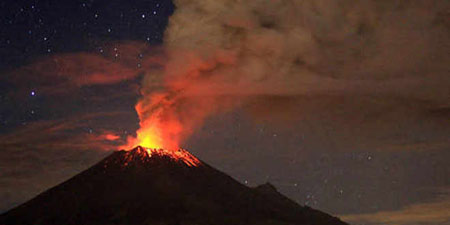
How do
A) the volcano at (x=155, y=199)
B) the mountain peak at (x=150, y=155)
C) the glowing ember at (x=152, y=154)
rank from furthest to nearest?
the glowing ember at (x=152, y=154)
the mountain peak at (x=150, y=155)
the volcano at (x=155, y=199)

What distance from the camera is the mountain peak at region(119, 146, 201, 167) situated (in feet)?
481

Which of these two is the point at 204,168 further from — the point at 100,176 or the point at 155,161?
the point at 100,176

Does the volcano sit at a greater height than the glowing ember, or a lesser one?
lesser

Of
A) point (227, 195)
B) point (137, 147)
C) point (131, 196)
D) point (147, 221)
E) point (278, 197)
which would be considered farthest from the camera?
point (278, 197)

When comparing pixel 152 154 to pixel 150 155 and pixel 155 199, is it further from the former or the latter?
pixel 155 199

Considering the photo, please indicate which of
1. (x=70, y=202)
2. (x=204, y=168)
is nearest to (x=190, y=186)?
(x=204, y=168)

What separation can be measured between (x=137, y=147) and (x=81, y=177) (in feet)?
52.3

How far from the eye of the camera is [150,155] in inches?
5807

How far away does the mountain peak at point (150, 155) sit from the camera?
146m

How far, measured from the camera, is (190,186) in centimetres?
13350

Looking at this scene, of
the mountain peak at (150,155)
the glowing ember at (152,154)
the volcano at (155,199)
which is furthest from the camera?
the glowing ember at (152,154)

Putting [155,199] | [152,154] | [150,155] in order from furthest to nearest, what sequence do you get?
[150,155] < [152,154] < [155,199]

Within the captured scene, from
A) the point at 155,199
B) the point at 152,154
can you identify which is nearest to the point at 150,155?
the point at 152,154

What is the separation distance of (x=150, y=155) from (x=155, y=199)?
2442 cm
